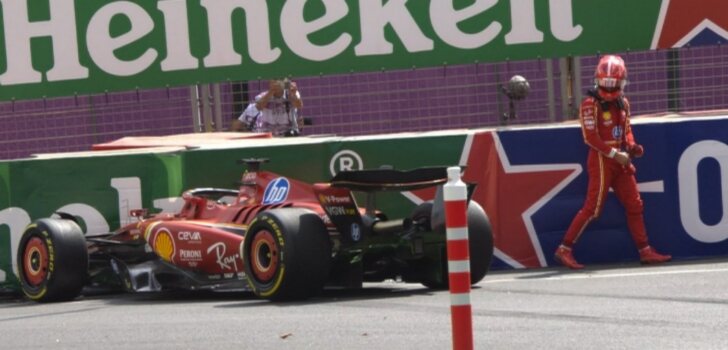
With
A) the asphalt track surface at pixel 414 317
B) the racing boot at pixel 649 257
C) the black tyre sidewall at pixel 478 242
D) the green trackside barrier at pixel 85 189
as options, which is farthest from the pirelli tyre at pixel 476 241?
the green trackside barrier at pixel 85 189

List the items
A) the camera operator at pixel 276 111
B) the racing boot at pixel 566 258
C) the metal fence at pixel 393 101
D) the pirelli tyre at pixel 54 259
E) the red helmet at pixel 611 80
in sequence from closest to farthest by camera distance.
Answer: the pirelli tyre at pixel 54 259 → the racing boot at pixel 566 258 → the red helmet at pixel 611 80 → the metal fence at pixel 393 101 → the camera operator at pixel 276 111

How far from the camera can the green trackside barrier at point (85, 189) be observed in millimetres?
14078

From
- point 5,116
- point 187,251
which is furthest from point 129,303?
point 5,116

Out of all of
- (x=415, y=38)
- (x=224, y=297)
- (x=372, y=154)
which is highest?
(x=415, y=38)

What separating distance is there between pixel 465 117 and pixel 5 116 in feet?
16.1

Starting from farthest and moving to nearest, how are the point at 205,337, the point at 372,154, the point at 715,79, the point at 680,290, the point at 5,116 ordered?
the point at 5,116, the point at 715,79, the point at 372,154, the point at 680,290, the point at 205,337

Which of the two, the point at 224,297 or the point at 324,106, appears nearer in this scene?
the point at 224,297

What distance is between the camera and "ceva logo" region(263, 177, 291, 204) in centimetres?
1250

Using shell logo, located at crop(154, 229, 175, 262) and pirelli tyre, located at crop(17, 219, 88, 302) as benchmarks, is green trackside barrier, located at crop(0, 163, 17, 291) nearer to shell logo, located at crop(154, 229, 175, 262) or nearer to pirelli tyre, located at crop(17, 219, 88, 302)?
pirelli tyre, located at crop(17, 219, 88, 302)

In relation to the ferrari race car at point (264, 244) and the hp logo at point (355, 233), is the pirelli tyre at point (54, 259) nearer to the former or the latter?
the ferrari race car at point (264, 244)

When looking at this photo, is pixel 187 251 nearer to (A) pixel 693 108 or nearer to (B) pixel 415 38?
(B) pixel 415 38

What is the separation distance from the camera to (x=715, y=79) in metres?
16.1

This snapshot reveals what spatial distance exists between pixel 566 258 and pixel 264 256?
3183mm

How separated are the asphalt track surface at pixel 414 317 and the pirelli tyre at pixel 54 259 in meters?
0.16
